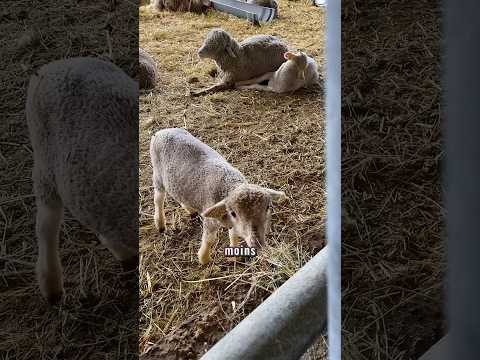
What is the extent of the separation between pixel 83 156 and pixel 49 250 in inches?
10.1

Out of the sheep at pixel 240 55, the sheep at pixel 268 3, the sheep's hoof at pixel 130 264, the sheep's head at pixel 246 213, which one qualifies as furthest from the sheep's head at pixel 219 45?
the sheep's hoof at pixel 130 264

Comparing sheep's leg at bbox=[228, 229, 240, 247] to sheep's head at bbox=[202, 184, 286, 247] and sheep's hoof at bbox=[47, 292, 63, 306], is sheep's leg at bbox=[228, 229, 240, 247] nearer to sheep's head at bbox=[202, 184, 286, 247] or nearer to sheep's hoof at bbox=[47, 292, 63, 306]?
sheep's head at bbox=[202, 184, 286, 247]

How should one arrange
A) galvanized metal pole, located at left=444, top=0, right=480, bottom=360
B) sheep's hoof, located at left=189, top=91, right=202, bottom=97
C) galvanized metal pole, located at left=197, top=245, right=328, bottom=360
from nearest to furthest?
galvanized metal pole, located at left=444, top=0, right=480, bottom=360
galvanized metal pole, located at left=197, top=245, right=328, bottom=360
sheep's hoof, located at left=189, top=91, right=202, bottom=97

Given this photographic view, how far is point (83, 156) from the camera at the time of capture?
1231 mm

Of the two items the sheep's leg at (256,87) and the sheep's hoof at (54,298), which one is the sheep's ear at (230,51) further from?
the sheep's hoof at (54,298)

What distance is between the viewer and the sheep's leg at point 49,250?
125 cm

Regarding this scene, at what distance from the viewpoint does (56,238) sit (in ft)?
4.16

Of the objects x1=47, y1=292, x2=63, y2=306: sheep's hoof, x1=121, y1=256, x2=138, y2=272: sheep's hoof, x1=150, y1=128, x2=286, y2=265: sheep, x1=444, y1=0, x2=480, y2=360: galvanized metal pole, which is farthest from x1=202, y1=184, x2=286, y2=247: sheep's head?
x1=444, y1=0, x2=480, y2=360: galvanized metal pole

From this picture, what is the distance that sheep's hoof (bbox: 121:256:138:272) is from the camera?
1.25 meters

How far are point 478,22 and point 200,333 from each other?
44.2 inches

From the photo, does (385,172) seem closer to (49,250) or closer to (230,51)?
(230,51)

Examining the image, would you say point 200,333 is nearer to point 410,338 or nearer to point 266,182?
point 266,182

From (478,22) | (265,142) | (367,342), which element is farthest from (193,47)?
(478,22)

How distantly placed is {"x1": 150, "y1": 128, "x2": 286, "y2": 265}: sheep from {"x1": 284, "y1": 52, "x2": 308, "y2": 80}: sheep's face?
0.30 m
